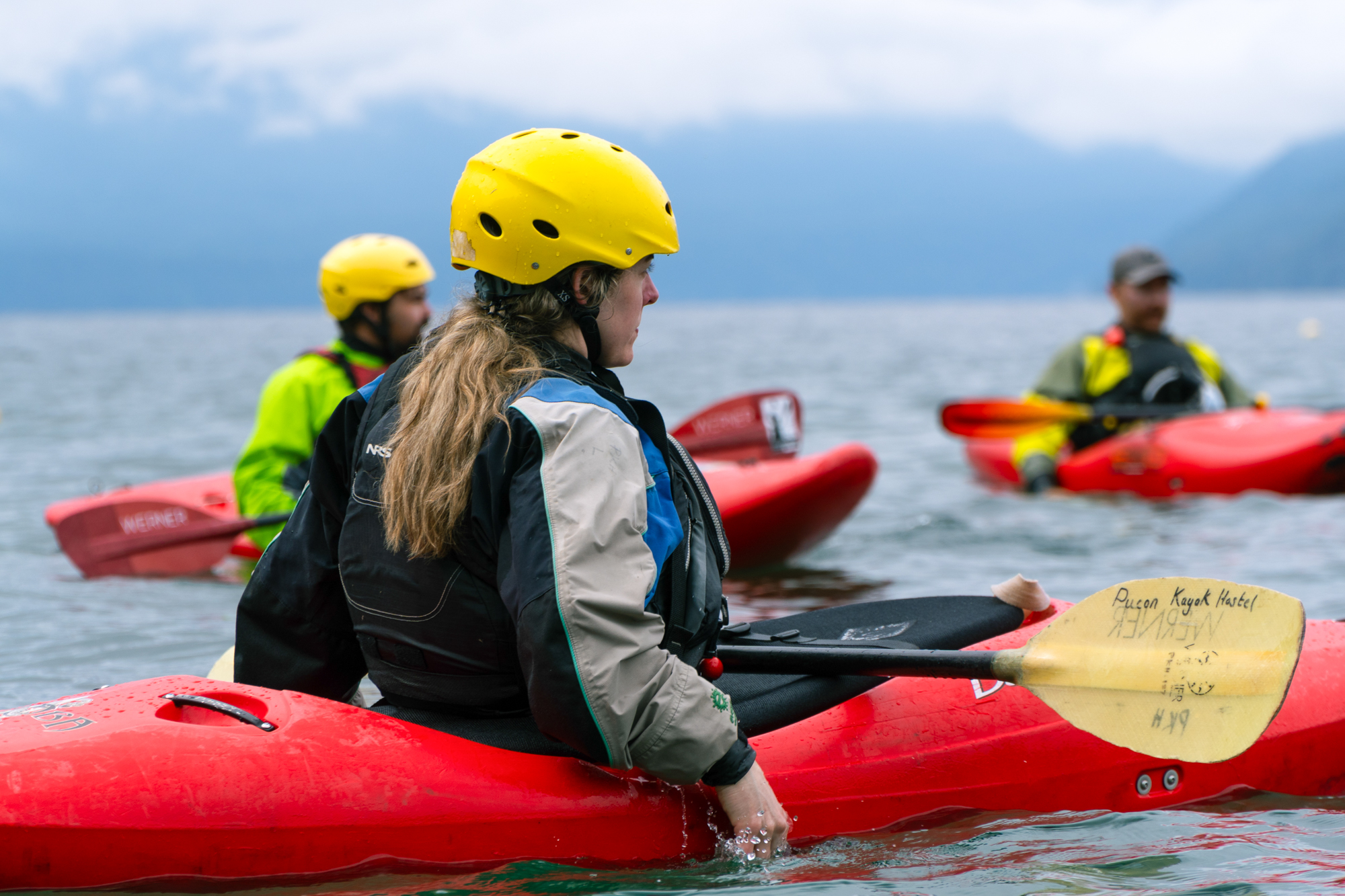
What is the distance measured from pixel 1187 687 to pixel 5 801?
83.9 inches

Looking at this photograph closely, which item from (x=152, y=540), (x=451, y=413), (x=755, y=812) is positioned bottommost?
(x=755, y=812)

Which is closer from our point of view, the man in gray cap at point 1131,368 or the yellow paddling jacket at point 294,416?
the yellow paddling jacket at point 294,416

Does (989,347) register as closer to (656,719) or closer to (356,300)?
(356,300)

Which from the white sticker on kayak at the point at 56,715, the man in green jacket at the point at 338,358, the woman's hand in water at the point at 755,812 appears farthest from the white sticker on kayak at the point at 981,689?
the man in green jacket at the point at 338,358

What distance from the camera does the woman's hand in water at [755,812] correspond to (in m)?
2.44

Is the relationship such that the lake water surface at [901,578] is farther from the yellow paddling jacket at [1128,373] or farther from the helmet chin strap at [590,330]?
the helmet chin strap at [590,330]

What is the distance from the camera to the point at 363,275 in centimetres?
568

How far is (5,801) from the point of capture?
2283 millimetres

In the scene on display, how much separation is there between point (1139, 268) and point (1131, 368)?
0.66m

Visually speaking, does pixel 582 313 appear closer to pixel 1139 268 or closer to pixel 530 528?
pixel 530 528

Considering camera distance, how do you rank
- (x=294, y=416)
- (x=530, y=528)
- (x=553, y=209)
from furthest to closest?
(x=294, y=416)
(x=553, y=209)
(x=530, y=528)

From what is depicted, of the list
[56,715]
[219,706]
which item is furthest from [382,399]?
[56,715]

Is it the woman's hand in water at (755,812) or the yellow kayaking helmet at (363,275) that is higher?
the yellow kayaking helmet at (363,275)

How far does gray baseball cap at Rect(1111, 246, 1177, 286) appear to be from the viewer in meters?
8.74
